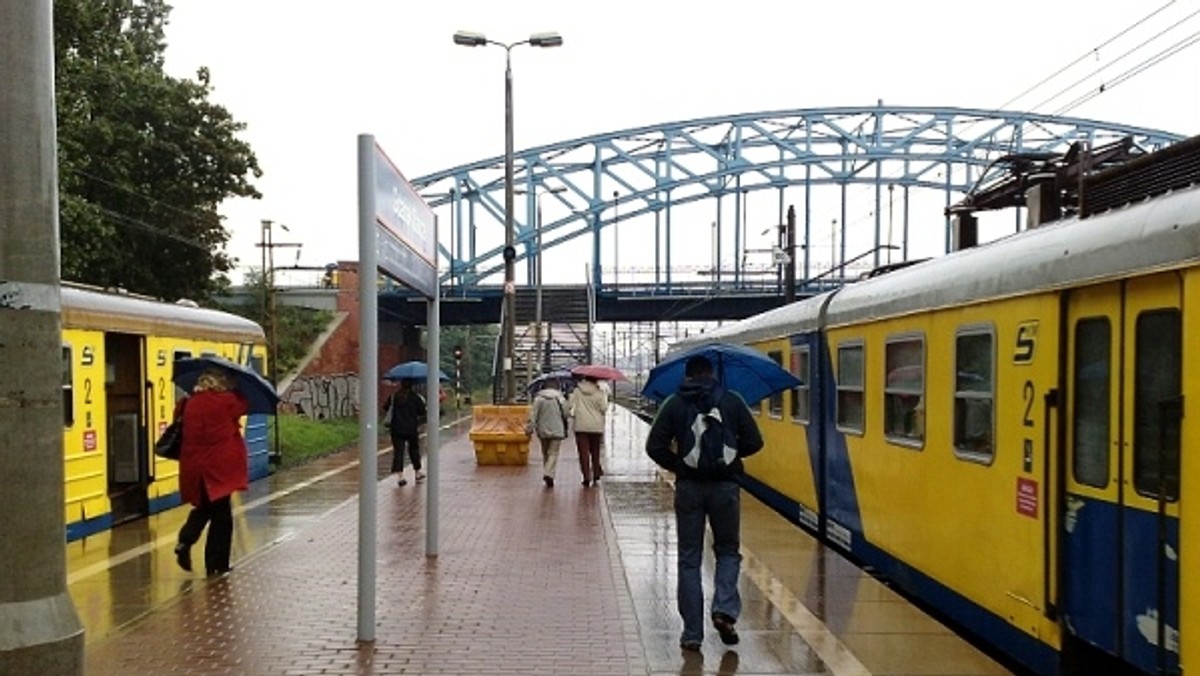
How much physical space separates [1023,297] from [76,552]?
8503mm

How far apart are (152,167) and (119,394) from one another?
60.1 feet

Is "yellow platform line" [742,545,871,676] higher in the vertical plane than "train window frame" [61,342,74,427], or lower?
lower

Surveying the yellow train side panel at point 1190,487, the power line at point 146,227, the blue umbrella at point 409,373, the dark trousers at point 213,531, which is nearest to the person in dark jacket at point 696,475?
the yellow train side panel at point 1190,487

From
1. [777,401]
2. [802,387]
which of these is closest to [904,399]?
[802,387]

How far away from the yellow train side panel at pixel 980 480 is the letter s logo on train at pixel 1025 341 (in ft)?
0.05

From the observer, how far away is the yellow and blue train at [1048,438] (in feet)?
17.0

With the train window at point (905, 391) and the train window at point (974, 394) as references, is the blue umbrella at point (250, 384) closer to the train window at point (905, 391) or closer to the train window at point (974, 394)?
the train window at point (905, 391)

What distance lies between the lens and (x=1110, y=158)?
11.4 meters

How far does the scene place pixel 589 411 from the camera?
1669 cm

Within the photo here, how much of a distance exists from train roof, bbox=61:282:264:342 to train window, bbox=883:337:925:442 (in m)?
7.51

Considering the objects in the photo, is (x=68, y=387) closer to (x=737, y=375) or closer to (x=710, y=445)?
(x=737, y=375)

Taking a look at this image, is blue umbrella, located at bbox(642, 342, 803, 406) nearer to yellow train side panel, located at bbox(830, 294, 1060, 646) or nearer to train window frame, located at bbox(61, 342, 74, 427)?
yellow train side panel, located at bbox(830, 294, 1060, 646)

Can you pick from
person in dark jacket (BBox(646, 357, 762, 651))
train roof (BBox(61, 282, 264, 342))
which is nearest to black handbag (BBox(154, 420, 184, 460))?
train roof (BBox(61, 282, 264, 342))

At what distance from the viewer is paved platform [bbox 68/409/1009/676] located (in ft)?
22.7
